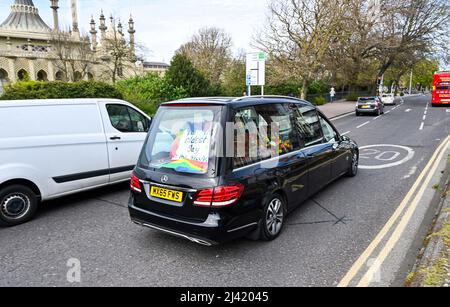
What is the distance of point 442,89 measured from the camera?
97.7ft

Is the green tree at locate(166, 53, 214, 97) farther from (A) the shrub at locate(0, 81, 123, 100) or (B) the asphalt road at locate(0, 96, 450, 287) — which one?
(B) the asphalt road at locate(0, 96, 450, 287)

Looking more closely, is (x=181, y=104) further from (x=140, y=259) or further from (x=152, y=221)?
(x=140, y=259)

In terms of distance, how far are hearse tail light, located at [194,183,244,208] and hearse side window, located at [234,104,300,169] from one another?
0.29 m

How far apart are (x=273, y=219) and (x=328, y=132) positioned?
247 centimetres

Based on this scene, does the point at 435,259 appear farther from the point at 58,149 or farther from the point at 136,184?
the point at 58,149

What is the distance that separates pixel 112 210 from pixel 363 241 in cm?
384

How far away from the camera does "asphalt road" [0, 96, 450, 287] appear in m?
3.23

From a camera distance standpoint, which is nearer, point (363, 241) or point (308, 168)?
point (363, 241)

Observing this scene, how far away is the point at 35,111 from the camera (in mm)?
4895

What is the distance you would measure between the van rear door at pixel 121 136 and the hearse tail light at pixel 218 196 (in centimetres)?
308

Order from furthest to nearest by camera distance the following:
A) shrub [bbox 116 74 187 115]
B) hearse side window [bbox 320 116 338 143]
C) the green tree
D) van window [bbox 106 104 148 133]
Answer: the green tree < shrub [bbox 116 74 187 115] < van window [bbox 106 104 148 133] < hearse side window [bbox 320 116 338 143]

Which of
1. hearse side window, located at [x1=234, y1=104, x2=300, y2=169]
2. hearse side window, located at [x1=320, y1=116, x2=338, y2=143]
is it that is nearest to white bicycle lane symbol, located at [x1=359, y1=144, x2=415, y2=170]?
hearse side window, located at [x1=320, y1=116, x2=338, y2=143]

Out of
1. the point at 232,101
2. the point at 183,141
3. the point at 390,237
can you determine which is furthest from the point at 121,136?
the point at 390,237

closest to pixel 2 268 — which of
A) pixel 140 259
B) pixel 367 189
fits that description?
pixel 140 259
